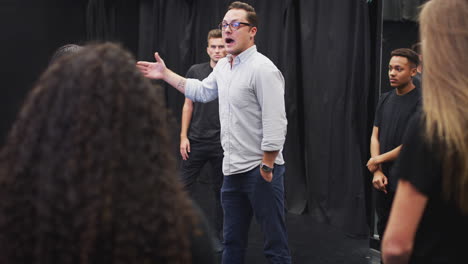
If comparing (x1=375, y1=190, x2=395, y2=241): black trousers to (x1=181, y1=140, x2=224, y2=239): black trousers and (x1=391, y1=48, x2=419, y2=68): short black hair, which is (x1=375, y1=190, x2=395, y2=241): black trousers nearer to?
(x1=391, y1=48, x2=419, y2=68): short black hair

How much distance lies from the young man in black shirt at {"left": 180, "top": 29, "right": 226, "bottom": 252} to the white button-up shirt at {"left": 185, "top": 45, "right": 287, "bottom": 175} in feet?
3.58

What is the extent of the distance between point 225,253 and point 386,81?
1.59 meters

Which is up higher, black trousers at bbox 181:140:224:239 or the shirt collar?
the shirt collar

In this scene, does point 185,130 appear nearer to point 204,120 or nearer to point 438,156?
point 204,120

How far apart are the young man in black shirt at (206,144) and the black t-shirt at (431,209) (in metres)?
2.55

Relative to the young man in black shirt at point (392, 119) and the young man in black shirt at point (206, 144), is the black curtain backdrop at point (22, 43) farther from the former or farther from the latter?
the young man in black shirt at point (392, 119)

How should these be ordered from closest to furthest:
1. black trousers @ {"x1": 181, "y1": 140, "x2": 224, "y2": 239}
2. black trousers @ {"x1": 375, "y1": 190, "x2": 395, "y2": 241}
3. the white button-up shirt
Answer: the white button-up shirt
black trousers @ {"x1": 375, "y1": 190, "x2": 395, "y2": 241}
black trousers @ {"x1": 181, "y1": 140, "x2": 224, "y2": 239}

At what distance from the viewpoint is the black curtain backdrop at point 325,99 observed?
4.32m

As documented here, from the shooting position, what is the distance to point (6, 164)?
916 millimetres

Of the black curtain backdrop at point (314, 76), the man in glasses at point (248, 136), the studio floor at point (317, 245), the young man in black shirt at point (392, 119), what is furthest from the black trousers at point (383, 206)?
the black curtain backdrop at point (314, 76)

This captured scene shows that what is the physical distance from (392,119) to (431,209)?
1814 millimetres

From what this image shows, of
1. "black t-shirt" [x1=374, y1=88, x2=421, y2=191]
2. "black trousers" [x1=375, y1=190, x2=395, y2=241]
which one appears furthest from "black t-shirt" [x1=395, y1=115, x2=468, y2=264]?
"black trousers" [x1=375, y1=190, x2=395, y2=241]

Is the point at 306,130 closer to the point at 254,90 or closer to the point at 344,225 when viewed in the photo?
the point at 344,225

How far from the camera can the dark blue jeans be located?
2684mm
